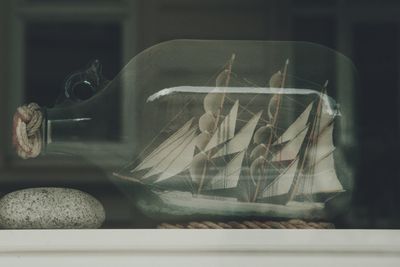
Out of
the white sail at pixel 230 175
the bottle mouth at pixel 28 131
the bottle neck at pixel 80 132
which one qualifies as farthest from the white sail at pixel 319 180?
the bottle mouth at pixel 28 131

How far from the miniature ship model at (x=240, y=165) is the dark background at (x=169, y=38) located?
0.07 metres

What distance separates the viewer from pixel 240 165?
7.45 feet

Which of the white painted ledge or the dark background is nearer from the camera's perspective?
the white painted ledge

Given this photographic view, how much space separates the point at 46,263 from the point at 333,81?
2.17 ft

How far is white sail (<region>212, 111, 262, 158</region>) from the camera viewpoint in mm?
2264

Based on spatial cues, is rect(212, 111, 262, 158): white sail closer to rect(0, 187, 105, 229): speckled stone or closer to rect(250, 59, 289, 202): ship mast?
rect(250, 59, 289, 202): ship mast

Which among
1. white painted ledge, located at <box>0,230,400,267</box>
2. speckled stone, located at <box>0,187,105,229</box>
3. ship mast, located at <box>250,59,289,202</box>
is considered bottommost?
white painted ledge, located at <box>0,230,400,267</box>

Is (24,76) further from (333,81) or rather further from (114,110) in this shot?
(333,81)

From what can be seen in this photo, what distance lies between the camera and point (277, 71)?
7.49 ft

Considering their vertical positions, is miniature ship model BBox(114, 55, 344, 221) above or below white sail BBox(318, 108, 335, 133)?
below

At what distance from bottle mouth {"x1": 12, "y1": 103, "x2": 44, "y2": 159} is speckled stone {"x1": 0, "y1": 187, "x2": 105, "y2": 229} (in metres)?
0.08

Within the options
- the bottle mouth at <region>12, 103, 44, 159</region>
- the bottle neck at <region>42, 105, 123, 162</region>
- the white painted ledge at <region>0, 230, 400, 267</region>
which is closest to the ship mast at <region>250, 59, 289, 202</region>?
the white painted ledge at <region>0, 230, 400, 267</region>

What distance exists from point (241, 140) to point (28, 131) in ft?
1.36

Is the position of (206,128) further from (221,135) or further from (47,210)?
(47,210)
